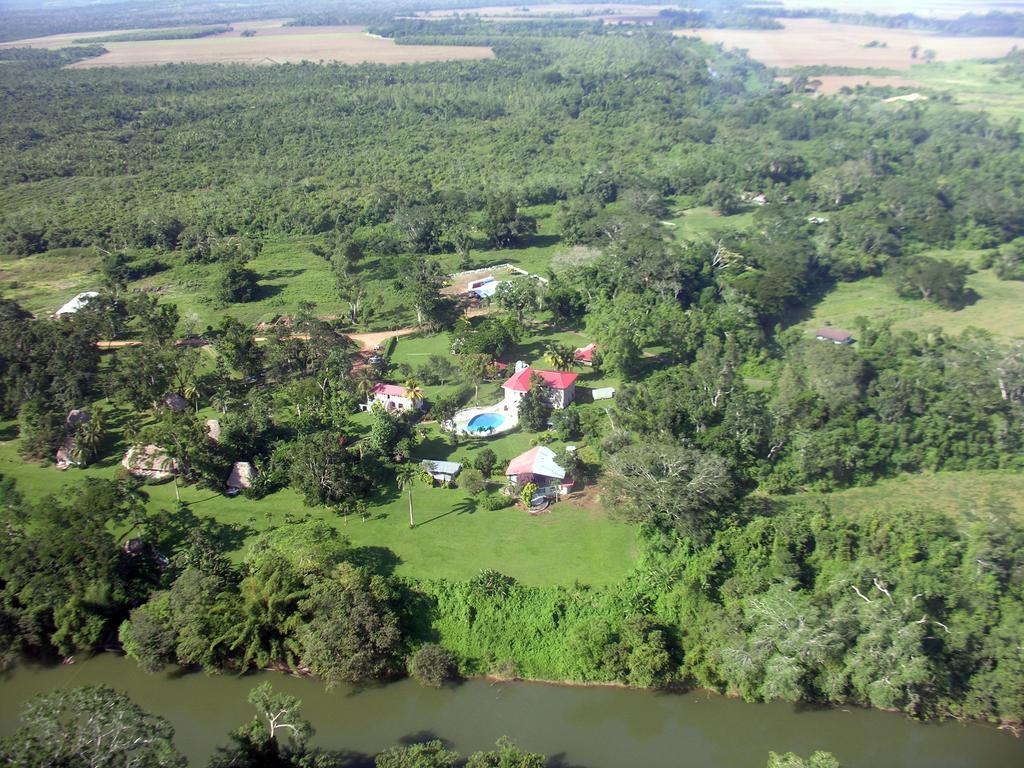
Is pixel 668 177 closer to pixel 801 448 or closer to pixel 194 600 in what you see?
pixel 801 448

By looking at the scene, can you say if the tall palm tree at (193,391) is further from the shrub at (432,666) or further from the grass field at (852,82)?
the grass field at (852,82)

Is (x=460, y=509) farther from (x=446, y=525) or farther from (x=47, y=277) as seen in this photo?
(x=47, y=277)

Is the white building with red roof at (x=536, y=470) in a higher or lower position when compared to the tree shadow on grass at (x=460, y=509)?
higher

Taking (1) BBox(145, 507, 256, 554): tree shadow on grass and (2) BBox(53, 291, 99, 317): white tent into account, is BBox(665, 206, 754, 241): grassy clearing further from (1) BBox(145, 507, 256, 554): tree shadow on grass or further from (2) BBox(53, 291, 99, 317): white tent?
(1) BBox(145, 507, 256, 554): tree shadow on grass

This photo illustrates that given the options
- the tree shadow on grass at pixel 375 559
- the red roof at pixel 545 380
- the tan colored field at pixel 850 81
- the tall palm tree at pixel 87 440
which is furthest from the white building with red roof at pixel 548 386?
the tan colored field at pixel 850 81

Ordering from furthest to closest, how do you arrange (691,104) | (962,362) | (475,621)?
(691,104) → (962,362) → (475,621)

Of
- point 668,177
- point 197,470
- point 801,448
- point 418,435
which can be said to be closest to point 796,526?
point 801,448

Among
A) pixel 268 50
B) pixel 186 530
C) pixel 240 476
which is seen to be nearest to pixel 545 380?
pixel 240 476
